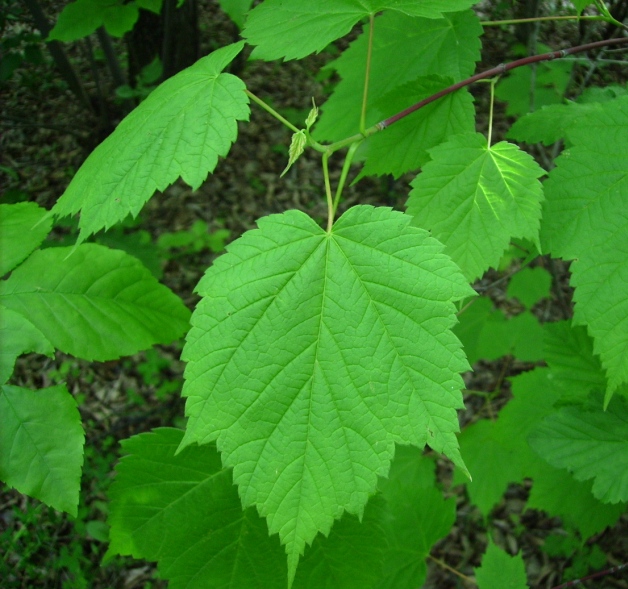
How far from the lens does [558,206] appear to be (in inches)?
49.1

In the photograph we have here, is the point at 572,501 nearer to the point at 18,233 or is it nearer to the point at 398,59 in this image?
the point at 398,59

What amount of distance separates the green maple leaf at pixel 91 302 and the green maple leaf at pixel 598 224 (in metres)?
0.98

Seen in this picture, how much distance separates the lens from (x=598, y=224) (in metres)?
1.20

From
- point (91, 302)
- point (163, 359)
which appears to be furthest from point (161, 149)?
point (163, 359)

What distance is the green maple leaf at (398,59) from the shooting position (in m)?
1.54

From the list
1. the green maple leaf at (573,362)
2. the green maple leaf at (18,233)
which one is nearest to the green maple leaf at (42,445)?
the green maple leaf at (18,233)

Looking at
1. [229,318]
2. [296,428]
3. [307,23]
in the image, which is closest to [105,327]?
[229,318]

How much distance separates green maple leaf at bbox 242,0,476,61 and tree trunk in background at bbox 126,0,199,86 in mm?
1735

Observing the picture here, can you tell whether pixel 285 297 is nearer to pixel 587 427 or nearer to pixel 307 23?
pixel 307 23

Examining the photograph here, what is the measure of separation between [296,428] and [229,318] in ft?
0.74

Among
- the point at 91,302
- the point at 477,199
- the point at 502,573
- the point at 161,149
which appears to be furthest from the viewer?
the point at 502,573

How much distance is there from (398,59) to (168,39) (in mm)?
1845

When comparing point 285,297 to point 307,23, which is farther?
point 307,23

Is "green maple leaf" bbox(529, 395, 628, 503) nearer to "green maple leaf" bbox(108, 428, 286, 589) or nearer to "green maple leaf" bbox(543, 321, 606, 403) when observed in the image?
"green maple leaf" bbox(543, 321, 606, 403)
